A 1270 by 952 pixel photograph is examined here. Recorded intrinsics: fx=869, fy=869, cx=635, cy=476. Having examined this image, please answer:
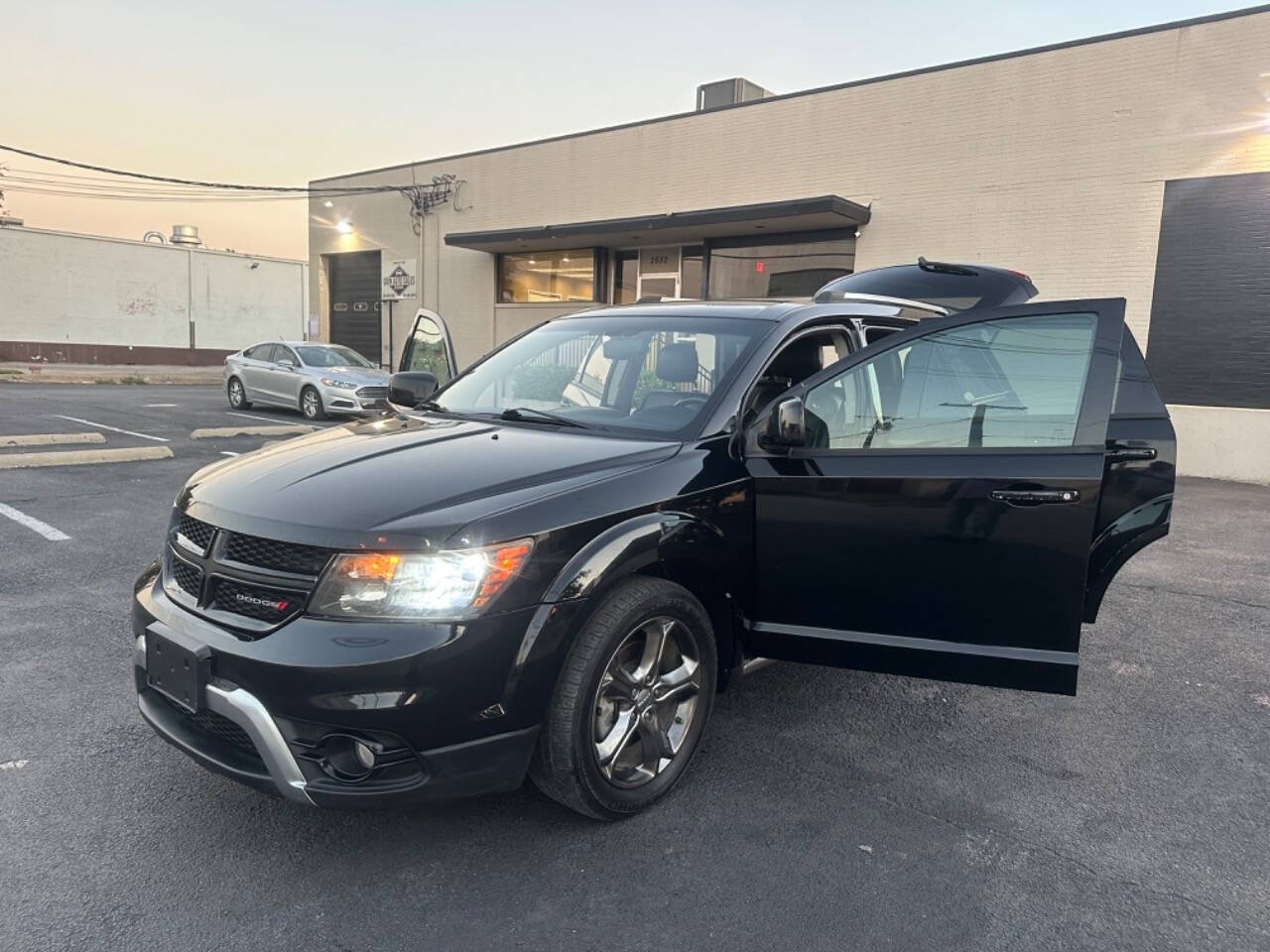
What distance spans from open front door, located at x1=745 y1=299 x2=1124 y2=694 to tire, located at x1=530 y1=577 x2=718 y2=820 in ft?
1.34

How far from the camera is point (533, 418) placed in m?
3.58

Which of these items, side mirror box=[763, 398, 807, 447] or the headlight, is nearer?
the headlight

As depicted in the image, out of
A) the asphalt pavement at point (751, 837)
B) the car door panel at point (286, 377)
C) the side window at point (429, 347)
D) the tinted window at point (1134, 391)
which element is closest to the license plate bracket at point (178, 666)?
the asphalt pavement at point (751, 837)

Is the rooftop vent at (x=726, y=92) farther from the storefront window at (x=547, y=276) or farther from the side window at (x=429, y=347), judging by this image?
the side window at (x=429, y=347)

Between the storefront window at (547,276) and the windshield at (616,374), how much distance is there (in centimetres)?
1429

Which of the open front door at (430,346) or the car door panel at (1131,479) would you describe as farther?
the open front door at (430,346)

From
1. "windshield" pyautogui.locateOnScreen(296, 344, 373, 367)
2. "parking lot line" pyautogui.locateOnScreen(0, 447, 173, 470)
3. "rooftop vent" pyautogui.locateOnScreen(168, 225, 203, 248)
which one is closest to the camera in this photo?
"parking lot line" pyautogui.locateOnScreen(0, 447, 173, 470)

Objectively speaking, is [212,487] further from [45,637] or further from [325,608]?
[45,637]

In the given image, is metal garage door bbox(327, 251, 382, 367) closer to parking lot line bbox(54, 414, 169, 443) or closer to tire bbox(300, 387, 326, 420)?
tire bbox(300, 387, 326, 420)

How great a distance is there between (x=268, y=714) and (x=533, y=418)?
1595mm

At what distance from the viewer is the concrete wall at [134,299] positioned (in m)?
31.8

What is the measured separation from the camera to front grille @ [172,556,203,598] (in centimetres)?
277

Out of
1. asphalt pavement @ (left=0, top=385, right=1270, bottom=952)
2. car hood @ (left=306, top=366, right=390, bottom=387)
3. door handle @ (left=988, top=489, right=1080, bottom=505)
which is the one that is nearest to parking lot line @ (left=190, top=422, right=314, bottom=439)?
car hood @ (left=306, top=366, right=390, bottom=387)

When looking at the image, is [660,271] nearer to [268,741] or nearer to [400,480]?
[400,480]
